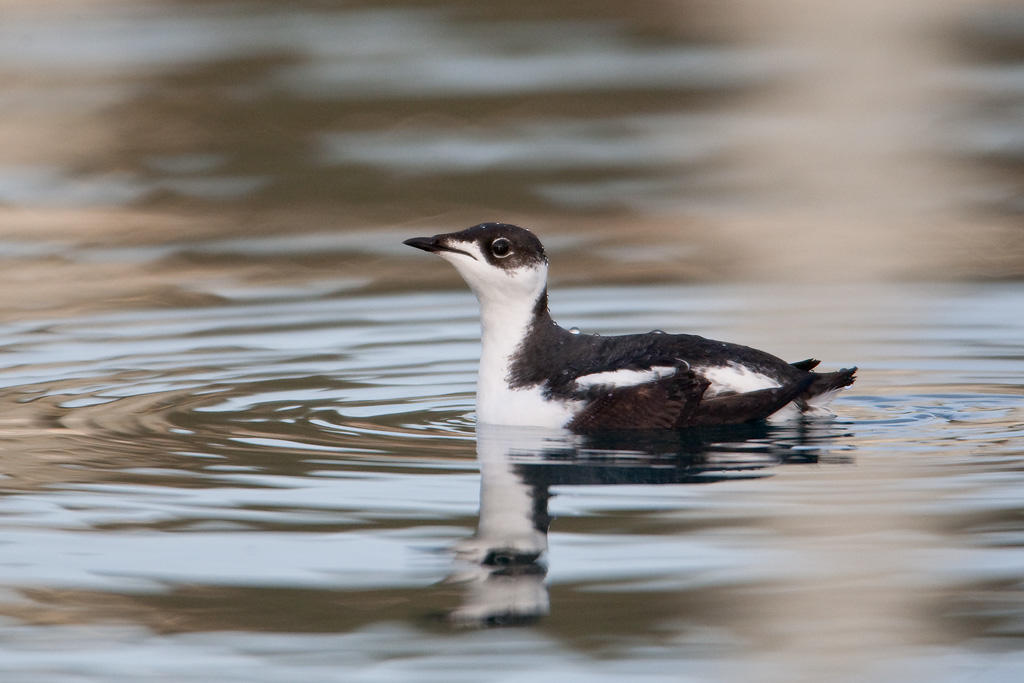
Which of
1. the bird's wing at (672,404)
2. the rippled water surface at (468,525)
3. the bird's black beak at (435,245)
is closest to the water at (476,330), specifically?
the rippled water surface at (468,525)

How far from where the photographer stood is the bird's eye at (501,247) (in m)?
9.28

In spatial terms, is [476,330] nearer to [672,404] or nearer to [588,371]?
[588,371]

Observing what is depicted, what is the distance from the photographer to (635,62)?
21.1m

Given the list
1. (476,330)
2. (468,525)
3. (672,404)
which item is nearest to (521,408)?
(672,404)

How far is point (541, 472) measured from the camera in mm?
8312

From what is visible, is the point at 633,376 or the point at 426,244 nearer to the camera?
the point at 633,376

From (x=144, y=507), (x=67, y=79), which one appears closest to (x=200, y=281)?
(x=144, y=507)

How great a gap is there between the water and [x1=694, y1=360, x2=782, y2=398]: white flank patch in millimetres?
225

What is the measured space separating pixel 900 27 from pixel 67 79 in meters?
9.62

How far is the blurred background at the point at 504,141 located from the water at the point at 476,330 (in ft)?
0.21

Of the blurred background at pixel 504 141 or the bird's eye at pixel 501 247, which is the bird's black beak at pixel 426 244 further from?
the blurred background at pixel 504 141

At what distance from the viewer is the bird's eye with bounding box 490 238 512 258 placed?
30.5 feet

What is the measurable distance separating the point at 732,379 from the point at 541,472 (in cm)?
126

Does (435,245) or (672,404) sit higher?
(435,245)
